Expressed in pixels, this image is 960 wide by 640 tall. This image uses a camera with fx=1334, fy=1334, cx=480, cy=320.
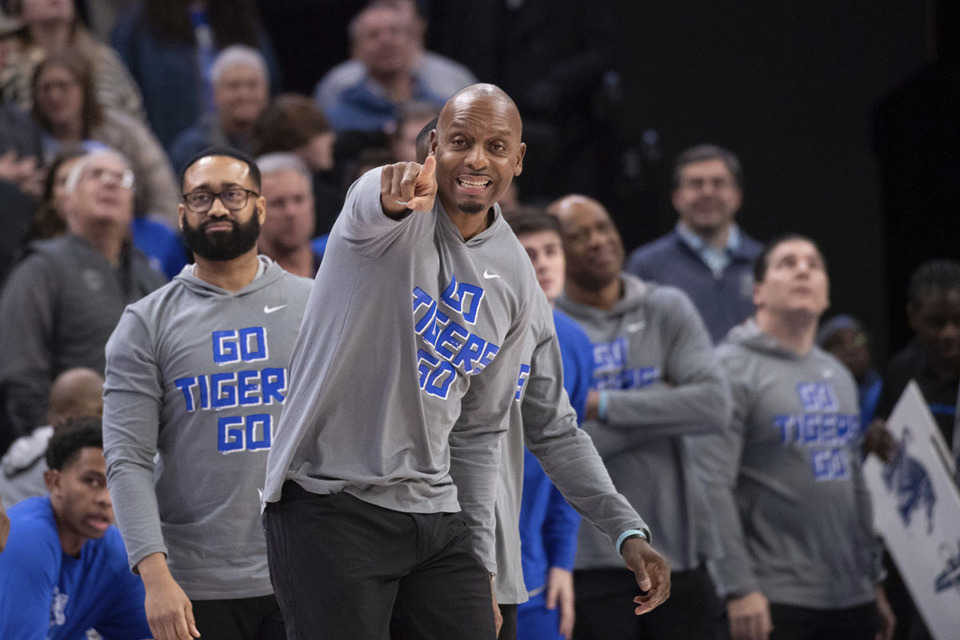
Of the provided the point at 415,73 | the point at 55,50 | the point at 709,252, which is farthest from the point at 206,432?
the point at 415,73

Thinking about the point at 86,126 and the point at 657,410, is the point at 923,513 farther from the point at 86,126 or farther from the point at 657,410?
the point at 86,126

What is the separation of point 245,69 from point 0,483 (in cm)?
261

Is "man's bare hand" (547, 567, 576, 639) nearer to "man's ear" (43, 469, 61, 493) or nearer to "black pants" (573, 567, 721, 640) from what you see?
"black pants" (573, 567, 721, 640)

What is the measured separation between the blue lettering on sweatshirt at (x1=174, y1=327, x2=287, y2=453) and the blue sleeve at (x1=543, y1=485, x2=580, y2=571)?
1.08 meters

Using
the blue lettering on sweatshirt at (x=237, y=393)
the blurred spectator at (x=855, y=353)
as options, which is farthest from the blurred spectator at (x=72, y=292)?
the blurred spectator at (x=855, y=353)

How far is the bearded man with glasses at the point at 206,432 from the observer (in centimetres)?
303

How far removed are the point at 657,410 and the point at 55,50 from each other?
3.47 m

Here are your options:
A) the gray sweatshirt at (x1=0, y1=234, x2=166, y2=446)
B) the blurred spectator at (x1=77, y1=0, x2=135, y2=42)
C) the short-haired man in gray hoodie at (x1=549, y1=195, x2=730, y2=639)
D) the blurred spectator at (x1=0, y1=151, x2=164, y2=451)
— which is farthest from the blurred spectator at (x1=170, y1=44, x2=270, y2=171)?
the short-haired man in gray hoodie at (x1=549, y1=195, x2=730, y2=639)

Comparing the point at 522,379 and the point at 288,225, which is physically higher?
the point at 288,225

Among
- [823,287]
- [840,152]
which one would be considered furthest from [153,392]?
[840,152]

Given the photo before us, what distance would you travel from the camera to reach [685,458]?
4.33m

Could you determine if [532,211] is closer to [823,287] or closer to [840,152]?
[823,287]

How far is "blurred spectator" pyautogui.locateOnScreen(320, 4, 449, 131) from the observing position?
6.56m

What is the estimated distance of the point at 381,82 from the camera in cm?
666
